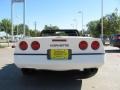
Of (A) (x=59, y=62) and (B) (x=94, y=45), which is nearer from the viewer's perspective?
(A) (x=59, y=62)

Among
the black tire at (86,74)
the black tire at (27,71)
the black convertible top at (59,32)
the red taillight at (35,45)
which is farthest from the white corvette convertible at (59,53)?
the black convertible top at (59,32)

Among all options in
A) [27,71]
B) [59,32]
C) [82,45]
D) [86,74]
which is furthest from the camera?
[59,32]

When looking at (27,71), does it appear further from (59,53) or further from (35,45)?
(59,53)

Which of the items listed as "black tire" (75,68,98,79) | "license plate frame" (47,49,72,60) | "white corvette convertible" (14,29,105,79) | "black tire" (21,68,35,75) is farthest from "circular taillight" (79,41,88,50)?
"black tire" (21,68,35,75)

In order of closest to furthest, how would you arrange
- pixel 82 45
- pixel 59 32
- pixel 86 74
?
pixel 82 45
pixel 86 74
pixel 59 32

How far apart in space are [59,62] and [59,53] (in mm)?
205

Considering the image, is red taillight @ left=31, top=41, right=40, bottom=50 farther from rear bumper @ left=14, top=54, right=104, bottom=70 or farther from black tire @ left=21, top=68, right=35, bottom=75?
black tire @ left=21, top=68, right=35, bottom=75

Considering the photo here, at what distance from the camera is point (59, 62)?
314 inches

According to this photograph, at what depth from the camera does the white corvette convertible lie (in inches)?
316

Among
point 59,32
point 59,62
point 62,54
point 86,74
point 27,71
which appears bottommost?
point 86,74

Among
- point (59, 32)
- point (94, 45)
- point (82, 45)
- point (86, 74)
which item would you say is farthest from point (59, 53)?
point (59, 32)

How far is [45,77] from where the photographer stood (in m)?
10.1

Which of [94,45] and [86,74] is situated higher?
[94,45]

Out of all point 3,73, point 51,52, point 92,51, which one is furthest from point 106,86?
point 3,73
